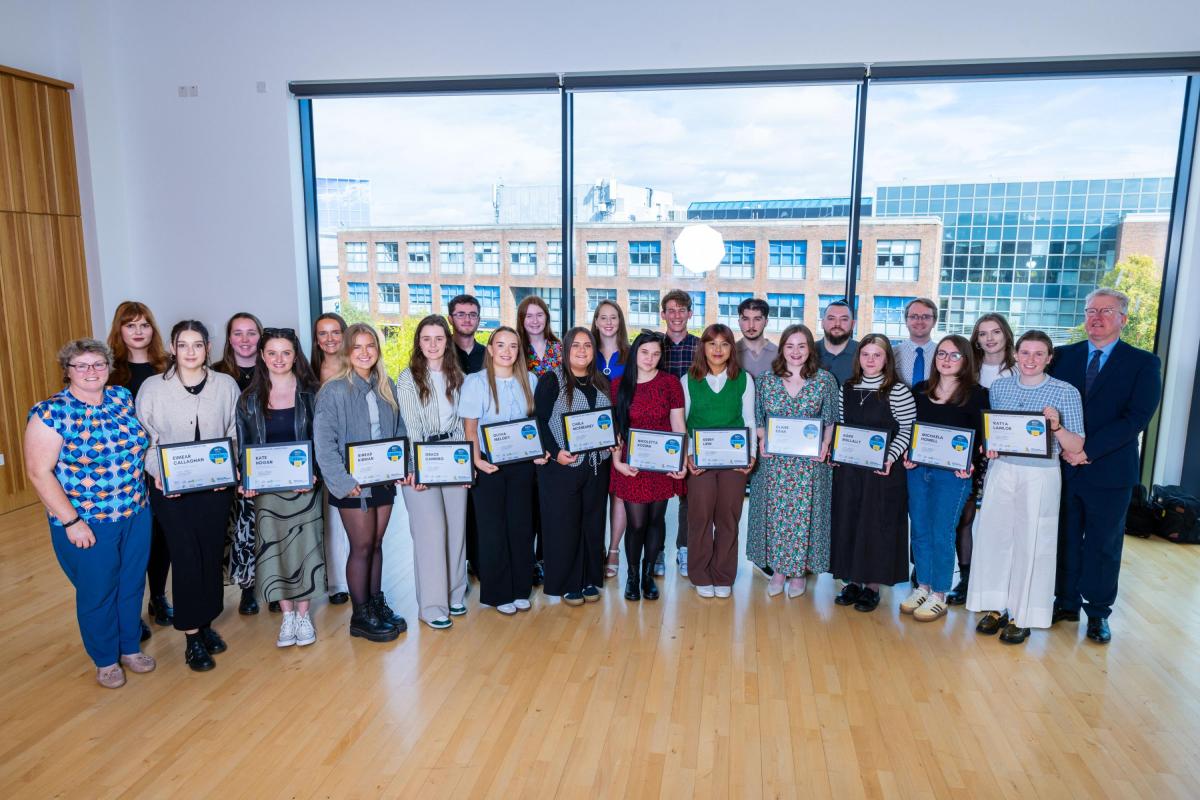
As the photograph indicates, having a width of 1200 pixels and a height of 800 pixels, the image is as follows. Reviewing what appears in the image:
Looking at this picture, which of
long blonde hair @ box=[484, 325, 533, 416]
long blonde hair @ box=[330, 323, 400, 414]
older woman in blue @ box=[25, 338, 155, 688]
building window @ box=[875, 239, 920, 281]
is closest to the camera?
older woman in blue @ box=[25, 338, 155, 688]

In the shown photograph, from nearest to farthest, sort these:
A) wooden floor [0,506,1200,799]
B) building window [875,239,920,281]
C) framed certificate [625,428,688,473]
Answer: wooden floor [0,506,1200,799], framed certificate [625,428,688,473], building window [875,239,920,281]

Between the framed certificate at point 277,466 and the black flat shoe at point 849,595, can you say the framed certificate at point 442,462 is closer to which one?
the framed certificate at point 277,466

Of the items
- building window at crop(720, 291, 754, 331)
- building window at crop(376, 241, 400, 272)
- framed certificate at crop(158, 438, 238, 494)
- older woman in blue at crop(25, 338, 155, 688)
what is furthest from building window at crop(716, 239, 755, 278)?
older woman in blue at crop(25, 338, 155, 688)

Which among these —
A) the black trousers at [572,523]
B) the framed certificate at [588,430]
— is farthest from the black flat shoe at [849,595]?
the framed certificate at [588,430]

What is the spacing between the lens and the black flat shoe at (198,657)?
330cm

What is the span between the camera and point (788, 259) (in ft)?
19.2

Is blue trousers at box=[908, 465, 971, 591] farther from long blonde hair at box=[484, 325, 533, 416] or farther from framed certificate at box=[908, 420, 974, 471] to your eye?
long blonde hair at box=[484, 325, 533, 416]

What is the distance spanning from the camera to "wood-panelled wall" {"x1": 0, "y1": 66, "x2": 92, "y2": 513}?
545cm

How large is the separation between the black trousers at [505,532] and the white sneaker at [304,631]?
0.84 m

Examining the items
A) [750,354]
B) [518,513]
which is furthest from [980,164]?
[518,513]

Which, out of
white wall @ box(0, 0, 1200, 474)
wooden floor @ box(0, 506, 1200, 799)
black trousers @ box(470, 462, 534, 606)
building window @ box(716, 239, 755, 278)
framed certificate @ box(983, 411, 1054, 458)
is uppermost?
white wall @ box(0, 0, 1200, 474)

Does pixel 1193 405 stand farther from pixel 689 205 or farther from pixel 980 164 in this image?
pixel 689 205

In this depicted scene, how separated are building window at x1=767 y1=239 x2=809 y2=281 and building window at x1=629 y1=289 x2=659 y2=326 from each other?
0.95 meters

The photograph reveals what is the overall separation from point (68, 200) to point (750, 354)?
5554 mm
